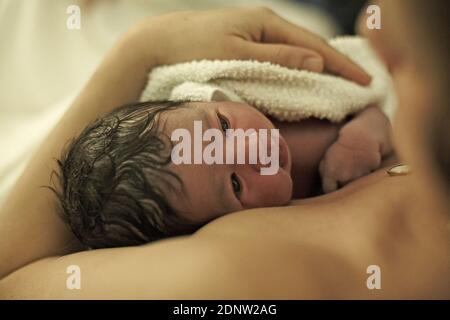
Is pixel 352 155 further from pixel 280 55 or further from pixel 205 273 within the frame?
pixel 205 273

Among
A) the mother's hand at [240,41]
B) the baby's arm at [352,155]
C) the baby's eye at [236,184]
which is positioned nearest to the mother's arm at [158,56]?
the mother's hand at [240,41]

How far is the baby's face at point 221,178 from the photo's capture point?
0.72 metres

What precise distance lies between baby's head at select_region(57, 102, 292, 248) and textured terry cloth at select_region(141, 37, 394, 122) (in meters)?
0.10

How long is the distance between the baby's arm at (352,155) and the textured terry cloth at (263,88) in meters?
A: 0.05

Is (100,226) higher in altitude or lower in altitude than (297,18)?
lower

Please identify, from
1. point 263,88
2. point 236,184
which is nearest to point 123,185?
point 236,184

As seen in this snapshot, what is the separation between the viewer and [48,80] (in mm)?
1277

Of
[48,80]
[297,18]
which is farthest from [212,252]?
[297,18]

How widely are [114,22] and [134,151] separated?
0.76 metres

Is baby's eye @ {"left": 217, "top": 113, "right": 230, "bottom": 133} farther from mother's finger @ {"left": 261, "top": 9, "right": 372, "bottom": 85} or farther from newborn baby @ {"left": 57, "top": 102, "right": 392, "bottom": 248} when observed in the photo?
mother's finger @ {"left": 261, "top": 9, "right": 372, "bottom": 85}

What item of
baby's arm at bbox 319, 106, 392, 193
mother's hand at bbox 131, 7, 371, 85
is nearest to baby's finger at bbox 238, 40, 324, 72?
mother's hand at bbox 131, 7, 371, 85

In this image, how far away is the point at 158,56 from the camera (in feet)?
3.14

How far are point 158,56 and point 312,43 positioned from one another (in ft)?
0.83
